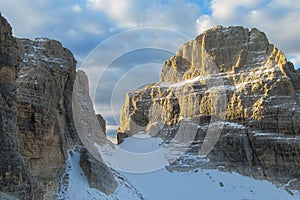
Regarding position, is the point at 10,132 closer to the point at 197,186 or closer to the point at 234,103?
the point at 197,186

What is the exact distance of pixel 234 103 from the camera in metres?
75.3

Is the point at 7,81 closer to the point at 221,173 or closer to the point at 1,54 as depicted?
the point at 1,54

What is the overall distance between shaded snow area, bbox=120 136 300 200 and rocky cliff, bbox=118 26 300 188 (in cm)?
363

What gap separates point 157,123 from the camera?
9025 cm

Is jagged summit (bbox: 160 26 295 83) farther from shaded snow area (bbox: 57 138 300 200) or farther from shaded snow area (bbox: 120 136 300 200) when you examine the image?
shaded snow area (bbox: 120 136 300 200)

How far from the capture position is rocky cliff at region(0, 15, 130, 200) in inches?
827

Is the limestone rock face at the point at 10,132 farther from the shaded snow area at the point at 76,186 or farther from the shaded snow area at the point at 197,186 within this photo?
the shaded snow area at the point at 197,186

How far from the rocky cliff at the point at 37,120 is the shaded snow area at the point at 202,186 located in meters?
16.1

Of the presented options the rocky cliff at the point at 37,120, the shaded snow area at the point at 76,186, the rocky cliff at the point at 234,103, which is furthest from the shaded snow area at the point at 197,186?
the rocky cliff at the point at 37,120

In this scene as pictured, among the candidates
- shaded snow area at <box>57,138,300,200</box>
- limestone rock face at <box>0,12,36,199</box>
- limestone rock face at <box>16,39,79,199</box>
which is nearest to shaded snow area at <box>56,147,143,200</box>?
limestone rock face at <box>16,39,79,199</box>

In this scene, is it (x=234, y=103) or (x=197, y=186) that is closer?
(x=197, y=186)

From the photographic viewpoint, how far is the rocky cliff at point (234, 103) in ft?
220

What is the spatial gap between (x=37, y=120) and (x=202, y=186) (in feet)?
127

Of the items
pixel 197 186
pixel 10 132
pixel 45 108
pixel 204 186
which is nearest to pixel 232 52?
pixel 204 186
